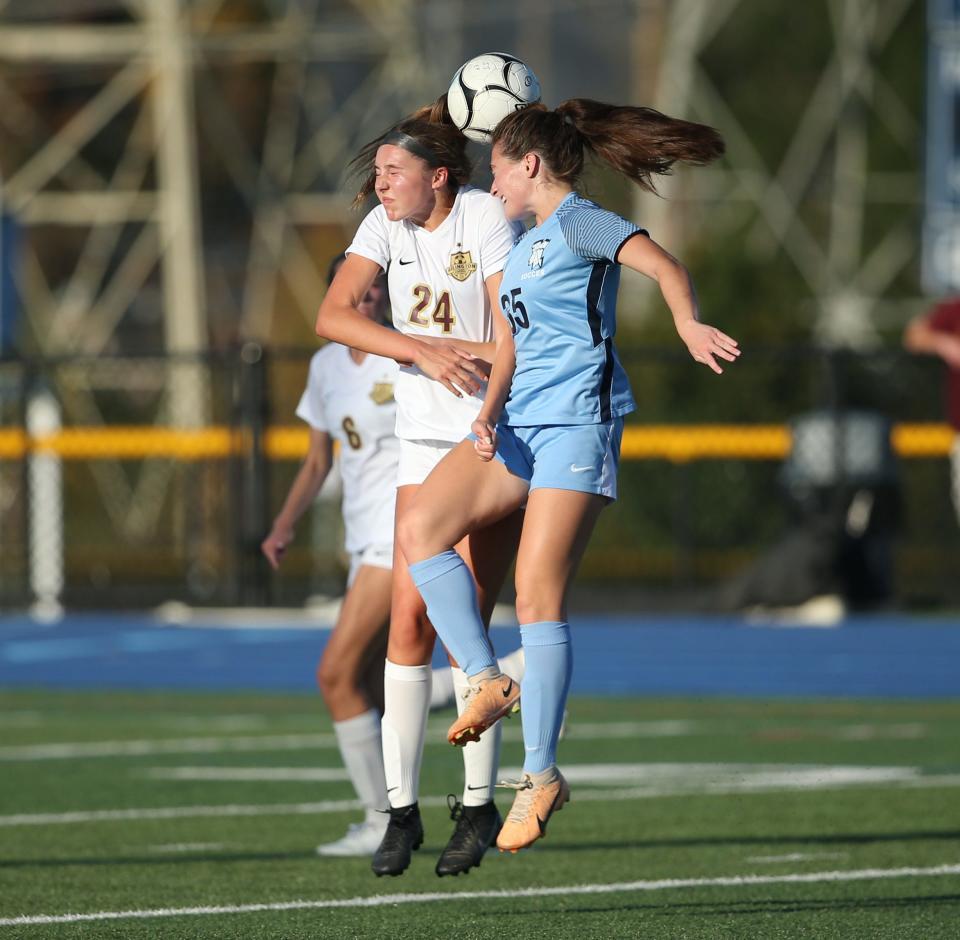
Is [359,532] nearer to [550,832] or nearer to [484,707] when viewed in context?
[550,832]

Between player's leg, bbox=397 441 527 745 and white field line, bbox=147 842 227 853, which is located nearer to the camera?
player's leg, bbox=397 441 527 745

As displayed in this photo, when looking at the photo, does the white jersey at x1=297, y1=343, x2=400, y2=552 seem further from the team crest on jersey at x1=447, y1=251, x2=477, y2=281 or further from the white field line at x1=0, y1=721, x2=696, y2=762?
the white field line at x1=0, y1=721, x2=696, y2=762

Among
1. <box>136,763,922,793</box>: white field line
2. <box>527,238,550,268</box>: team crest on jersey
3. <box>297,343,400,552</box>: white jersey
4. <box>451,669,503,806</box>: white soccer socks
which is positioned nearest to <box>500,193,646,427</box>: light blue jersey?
<box>527,238,550,268</box>: team crest on jersey

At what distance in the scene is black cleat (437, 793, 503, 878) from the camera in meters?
6.70

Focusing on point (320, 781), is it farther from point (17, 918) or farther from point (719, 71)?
point (719, 71)

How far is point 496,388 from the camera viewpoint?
262 inches

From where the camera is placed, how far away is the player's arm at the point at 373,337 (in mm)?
6648

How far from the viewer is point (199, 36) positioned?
1104 inches

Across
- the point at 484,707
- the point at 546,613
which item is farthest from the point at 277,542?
the point at 484,707

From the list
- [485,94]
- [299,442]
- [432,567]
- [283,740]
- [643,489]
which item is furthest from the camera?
[643,489]

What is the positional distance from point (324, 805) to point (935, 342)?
772 cm

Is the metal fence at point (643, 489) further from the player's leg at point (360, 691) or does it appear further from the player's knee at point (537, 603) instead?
A: the player's knee at point (537, 603)

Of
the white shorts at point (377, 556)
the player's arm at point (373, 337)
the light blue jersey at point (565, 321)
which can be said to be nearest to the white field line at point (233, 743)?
the white shorts at point (377, 556)

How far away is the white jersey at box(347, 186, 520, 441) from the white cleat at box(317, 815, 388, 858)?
1.89m
